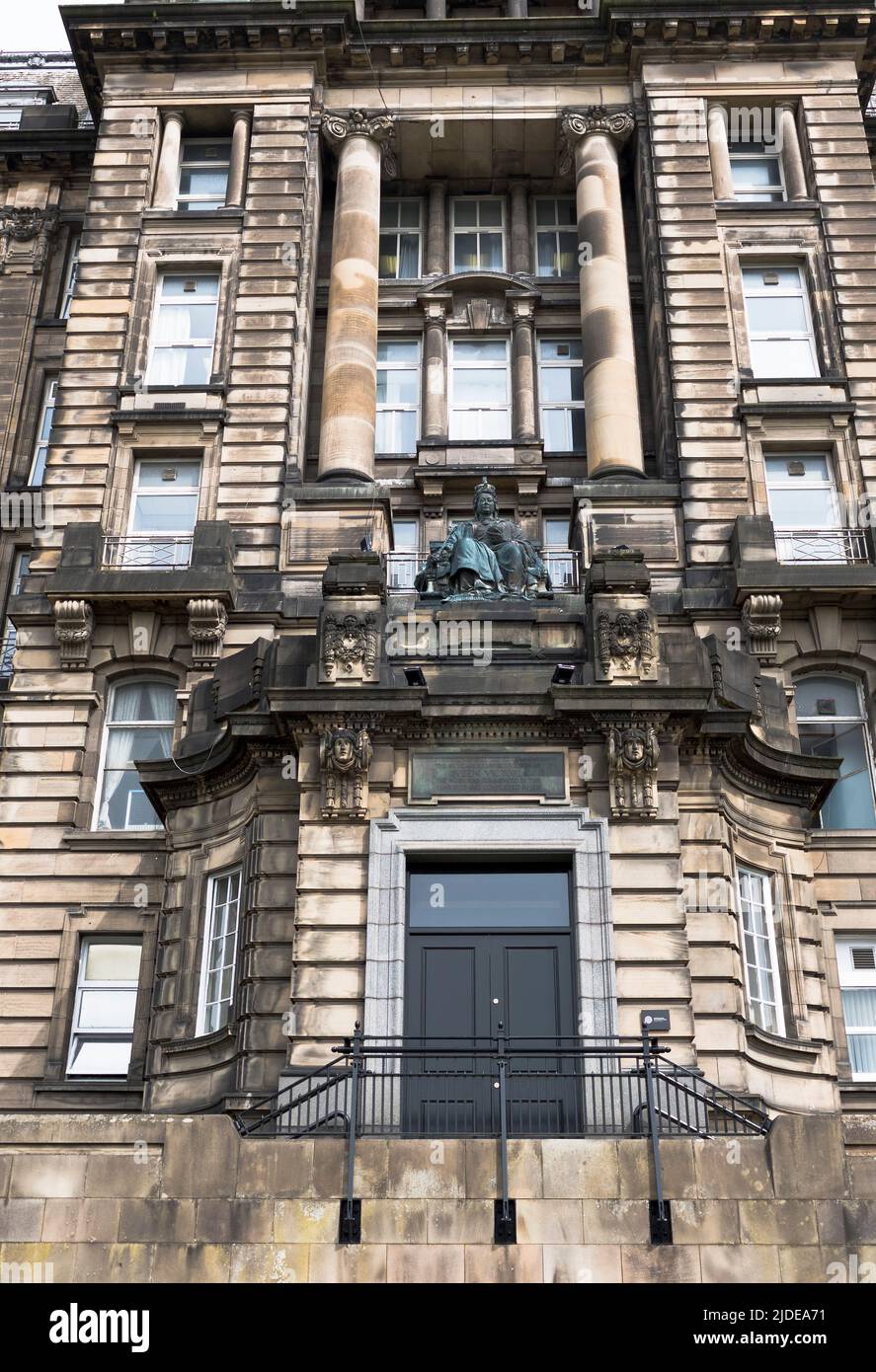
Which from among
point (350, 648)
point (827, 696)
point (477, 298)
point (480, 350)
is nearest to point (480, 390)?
point (480, 350)

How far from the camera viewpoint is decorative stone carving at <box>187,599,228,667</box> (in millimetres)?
29141

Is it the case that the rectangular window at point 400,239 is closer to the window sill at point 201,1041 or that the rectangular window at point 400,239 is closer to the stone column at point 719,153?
the stone column at point 719,153

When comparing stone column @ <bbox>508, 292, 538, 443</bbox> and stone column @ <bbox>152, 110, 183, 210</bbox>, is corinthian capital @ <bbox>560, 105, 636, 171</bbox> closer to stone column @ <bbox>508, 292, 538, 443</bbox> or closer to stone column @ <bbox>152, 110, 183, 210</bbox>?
stone column @ <bbox>508, 292, 538, 443</bbox>

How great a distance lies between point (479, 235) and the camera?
37.9 meters

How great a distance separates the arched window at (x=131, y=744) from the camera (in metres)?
28.8

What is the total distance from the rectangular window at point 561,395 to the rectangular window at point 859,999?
41.2 ft

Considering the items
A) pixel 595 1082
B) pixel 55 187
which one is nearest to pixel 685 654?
pixel 595 1082

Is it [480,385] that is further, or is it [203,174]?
[203,174]

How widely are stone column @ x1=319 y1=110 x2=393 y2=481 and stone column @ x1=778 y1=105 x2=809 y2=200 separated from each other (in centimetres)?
901

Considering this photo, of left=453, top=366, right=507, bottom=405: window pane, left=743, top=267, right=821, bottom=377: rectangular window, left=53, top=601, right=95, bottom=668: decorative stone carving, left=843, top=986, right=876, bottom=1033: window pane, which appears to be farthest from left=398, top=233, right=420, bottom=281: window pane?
left=843, top=986, right=876, bottom=1033: window pane

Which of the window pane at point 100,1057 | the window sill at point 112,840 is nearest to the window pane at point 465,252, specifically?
the window sill at point 112,840

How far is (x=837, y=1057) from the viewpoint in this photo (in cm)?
2605

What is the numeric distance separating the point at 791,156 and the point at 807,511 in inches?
375

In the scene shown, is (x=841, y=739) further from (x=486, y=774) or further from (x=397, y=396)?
(x=397, y=396)
